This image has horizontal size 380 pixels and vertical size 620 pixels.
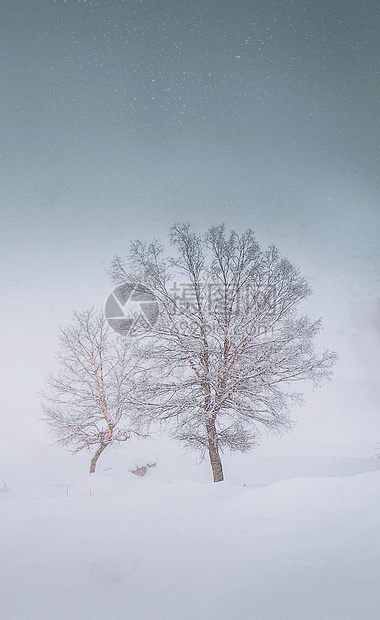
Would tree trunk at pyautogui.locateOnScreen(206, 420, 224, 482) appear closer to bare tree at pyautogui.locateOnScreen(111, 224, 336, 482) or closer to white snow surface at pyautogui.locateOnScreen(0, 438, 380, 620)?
bare tree at pyautogui.locateOnScreen(111, 224, 336, 482)

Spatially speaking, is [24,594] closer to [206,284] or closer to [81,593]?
[81,593]

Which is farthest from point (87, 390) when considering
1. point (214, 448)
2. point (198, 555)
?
point (198, 555)

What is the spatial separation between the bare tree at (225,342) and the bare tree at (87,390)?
3.40 m

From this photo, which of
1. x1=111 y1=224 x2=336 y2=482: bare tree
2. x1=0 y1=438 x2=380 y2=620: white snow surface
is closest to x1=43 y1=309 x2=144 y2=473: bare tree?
x1=111 y1=224 x2=336 y2=482: bare tree

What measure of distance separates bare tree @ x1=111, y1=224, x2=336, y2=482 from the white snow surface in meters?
2.67

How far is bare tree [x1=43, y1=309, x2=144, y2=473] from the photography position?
11.9 meters

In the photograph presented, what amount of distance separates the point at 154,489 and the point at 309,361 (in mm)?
5383

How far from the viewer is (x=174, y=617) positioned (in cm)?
231

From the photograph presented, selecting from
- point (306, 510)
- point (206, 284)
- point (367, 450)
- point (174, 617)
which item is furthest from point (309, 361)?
point (367, 450)

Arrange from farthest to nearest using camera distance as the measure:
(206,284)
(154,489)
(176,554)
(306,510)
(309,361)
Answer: (206,284), (309,361), (154,489), (306,510), (176,554)

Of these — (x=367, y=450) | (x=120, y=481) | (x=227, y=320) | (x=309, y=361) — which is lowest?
(x=367, y=450)

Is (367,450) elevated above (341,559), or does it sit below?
below

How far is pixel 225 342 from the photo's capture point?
28.2 ft

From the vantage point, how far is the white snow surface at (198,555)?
239 centimetres
